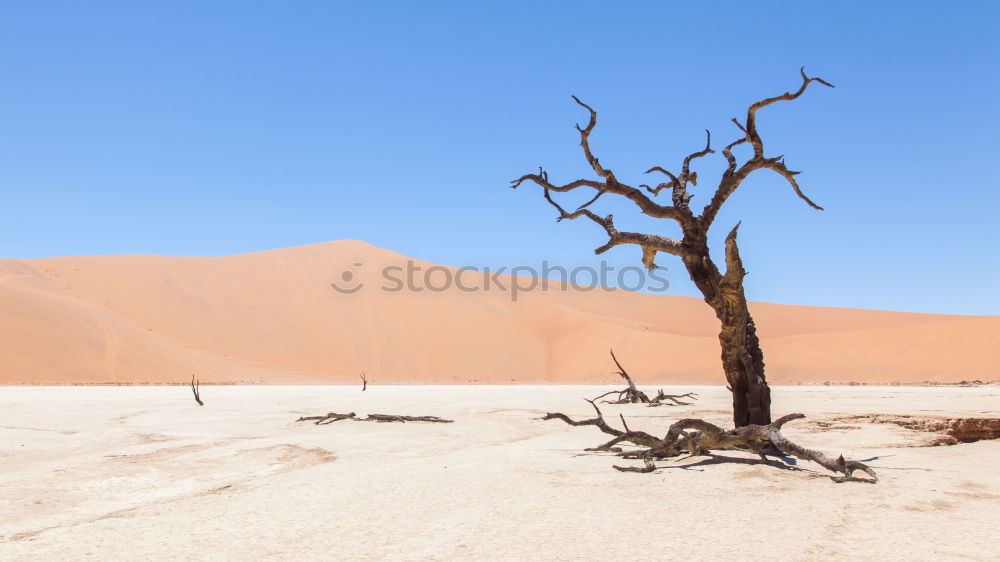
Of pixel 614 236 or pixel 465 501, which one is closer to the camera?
pixel 465 501

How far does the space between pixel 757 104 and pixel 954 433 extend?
4617 mm

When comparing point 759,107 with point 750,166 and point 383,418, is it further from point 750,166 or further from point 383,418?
point 383,418

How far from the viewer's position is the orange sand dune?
3253 cm

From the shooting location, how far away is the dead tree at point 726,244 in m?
6.91

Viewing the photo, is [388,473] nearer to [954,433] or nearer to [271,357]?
[954,433]

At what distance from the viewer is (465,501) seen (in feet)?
15.3

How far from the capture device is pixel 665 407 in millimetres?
14695

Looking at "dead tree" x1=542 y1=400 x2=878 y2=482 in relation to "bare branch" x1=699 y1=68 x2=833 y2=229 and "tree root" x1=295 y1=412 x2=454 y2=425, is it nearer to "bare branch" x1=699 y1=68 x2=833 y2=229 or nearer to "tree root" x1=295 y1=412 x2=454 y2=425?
"bare branch" x1=699 y1=68 x2=833 y2=229

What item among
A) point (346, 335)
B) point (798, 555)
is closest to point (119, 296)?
point (346, 335)

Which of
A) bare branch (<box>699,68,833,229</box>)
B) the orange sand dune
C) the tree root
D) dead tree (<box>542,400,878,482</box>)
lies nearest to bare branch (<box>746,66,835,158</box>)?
bare branch (<box>699,68,833,229</box>)

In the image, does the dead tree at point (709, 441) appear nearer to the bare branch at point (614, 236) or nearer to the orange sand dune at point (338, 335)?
the bare branch at point (614, 236)

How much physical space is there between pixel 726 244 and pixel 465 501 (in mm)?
3637

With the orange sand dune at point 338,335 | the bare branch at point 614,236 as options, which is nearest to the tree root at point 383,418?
the bare branch at point 614,236

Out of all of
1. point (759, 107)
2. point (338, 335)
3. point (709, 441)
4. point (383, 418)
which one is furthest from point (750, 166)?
point (338, 335)
